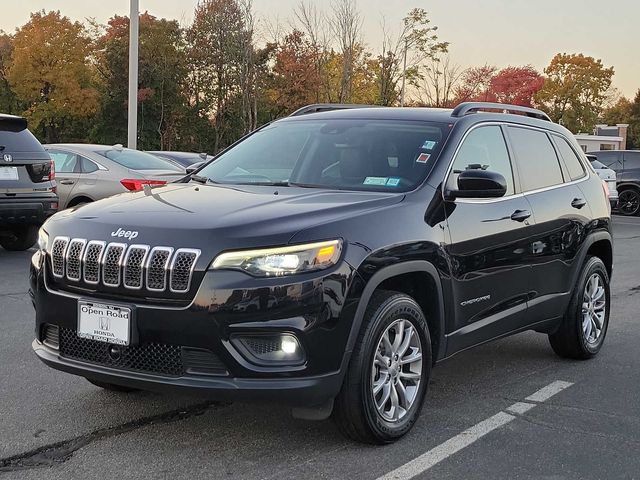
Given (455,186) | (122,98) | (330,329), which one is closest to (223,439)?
(330,329)

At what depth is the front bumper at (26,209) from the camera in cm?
943

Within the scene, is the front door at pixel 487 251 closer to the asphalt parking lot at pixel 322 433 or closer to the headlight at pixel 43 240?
the asphalt parking lot at pixel 322 433

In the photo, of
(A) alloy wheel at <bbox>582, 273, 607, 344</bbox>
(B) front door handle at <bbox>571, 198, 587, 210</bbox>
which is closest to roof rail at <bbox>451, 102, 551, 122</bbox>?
(B) front door handle at <bbox>571, 198, 587, 210</bbox>

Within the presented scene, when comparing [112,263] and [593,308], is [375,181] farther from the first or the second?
[593,308]

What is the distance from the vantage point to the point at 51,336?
148 inches

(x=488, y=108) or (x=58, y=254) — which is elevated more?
(x=488, y=108)

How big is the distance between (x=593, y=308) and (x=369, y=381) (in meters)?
2.81

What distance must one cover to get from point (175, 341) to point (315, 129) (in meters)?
2.03

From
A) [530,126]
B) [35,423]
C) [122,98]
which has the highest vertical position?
[122,98]

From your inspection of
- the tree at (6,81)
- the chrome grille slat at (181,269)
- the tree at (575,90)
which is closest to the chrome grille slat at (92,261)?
the chrome grille slat at (181,269)

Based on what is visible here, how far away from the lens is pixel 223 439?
3848mm

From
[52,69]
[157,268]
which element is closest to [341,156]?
[157,268]

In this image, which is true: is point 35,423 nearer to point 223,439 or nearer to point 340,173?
point 223,439

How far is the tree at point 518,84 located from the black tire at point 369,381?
56061 mm
